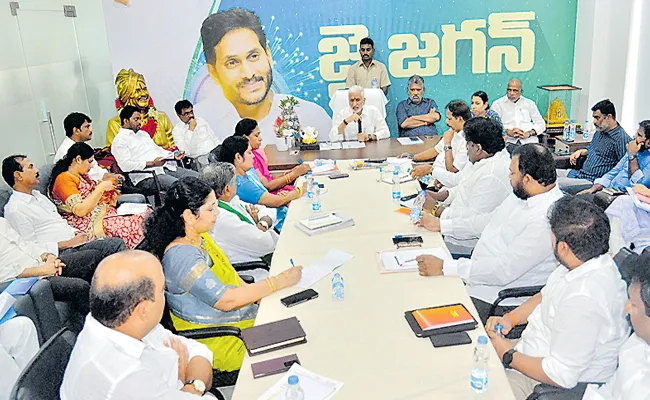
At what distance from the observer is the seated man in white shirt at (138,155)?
6031mm

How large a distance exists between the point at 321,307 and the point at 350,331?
0.26 metres

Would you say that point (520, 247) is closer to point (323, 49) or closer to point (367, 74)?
point (367, 74)

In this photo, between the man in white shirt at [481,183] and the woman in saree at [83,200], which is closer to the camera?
the man in white shirt at [481,183]

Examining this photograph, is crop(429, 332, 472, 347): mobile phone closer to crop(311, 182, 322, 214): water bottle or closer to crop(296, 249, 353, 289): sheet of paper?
crop(296, 249, 353, 289): sheet of paper

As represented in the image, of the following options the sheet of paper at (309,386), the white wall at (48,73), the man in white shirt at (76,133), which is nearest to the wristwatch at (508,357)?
the sheet of paper at (309,386)

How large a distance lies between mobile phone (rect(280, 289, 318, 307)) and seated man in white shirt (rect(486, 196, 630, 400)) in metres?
0.89

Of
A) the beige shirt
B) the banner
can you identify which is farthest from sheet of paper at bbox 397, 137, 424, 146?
the banner

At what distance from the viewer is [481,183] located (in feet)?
11.7

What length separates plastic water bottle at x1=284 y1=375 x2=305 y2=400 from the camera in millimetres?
1795

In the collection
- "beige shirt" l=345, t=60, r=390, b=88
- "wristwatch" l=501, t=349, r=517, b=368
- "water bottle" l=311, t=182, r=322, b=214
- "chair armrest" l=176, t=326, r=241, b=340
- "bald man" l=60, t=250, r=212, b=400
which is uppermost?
"beige shirt" l=345, t=60, r=390, b=88

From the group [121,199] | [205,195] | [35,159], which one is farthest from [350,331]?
[35,159]

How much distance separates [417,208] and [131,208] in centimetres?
276

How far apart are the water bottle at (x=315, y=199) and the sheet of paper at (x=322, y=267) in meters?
0.80

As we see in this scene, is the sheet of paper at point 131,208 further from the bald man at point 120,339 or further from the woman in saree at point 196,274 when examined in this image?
the bald man at point 120,339
